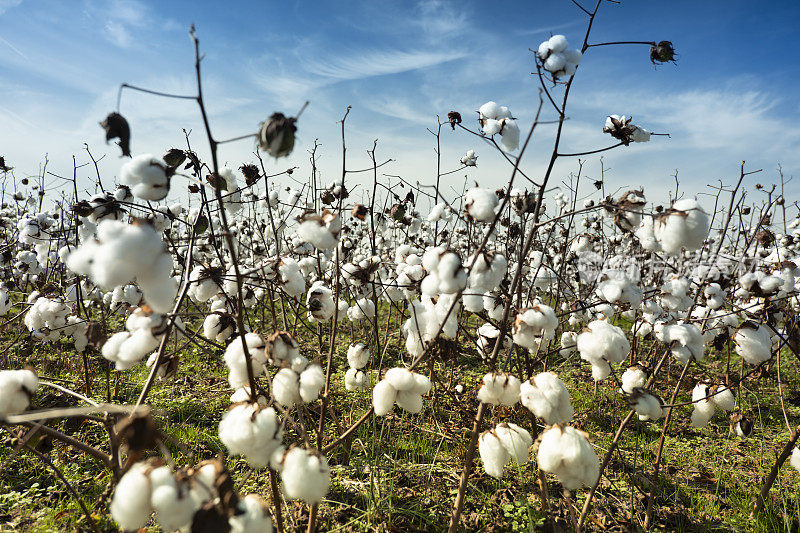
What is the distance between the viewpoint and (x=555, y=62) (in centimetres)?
195

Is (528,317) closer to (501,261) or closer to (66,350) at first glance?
(501,261)

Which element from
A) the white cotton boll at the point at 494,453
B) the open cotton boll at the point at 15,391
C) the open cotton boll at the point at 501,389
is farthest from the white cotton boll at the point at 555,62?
the open cotton boll at the point at 15,391

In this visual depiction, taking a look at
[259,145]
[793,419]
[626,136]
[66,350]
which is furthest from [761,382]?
[66,350]

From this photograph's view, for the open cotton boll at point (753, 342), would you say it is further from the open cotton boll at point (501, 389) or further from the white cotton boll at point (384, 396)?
the white cotton boll at point (384, 396)

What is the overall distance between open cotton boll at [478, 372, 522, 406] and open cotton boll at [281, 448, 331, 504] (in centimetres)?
68

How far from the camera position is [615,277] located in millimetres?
2254

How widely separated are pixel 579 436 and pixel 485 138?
56.1 inches

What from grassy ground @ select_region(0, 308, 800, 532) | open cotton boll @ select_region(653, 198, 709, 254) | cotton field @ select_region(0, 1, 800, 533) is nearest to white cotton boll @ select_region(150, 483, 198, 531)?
cotton field @ select_region(0, 1, 800, 533)

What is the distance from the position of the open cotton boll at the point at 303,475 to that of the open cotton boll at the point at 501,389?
678mm

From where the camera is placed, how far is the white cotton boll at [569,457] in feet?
4.68

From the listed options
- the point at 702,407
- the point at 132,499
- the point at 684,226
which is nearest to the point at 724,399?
the point at 702,407

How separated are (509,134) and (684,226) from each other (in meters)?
1.05

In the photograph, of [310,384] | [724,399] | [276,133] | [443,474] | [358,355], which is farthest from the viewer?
[443,474]

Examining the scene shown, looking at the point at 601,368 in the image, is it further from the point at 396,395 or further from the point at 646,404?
the point at 396,395
